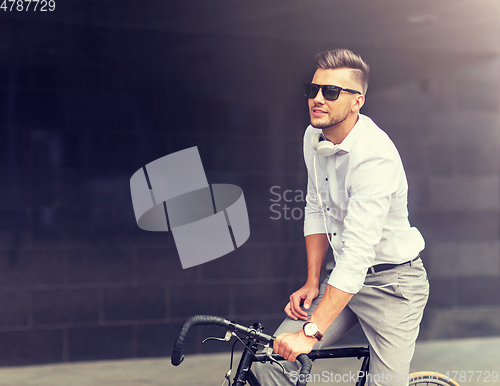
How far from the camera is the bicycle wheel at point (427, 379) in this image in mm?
2631

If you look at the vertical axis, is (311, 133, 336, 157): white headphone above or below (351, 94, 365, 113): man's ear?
below

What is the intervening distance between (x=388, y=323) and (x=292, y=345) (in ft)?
1.99

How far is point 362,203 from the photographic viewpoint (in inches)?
83.0

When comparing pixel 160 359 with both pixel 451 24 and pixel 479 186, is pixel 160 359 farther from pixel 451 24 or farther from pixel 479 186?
pixel 451 24

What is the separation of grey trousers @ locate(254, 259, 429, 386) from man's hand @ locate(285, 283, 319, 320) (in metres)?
0.03

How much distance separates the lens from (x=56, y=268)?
4773mm

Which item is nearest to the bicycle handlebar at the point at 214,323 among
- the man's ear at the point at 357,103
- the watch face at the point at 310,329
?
the watch face at the point at 310,329

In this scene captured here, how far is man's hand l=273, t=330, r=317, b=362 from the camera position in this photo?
1.93 m

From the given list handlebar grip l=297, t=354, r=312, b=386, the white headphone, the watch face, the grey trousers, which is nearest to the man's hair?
the white headphone

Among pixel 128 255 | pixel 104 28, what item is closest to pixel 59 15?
pixel 104 28

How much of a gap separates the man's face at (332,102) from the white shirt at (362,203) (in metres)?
0.11

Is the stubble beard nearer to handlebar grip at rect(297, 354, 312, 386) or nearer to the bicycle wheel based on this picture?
handlebar grip at rect(297, 354, 312, 386)

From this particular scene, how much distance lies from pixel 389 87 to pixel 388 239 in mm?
3438
